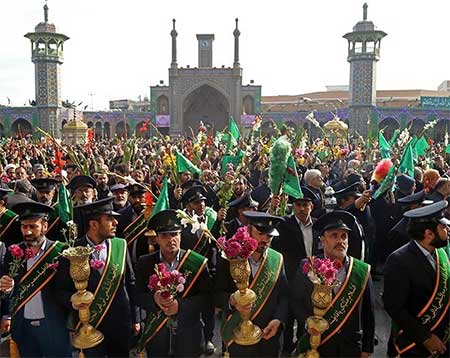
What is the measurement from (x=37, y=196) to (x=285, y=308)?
11.4ft

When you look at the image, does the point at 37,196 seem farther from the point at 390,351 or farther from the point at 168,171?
the point at 390,351

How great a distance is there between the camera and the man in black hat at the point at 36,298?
3.14m

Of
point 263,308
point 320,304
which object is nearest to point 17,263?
point 263,308

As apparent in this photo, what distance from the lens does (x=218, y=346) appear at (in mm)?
4492

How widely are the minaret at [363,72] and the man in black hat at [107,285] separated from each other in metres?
34.6

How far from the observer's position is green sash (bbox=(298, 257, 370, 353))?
2908mm

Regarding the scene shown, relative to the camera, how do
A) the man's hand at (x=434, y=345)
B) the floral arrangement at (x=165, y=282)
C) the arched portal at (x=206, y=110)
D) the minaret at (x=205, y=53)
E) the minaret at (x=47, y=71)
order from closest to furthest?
the floral arrangement at (x=165, y=282) → the man's hand at (x=434, y=345) → the minaret at (x=47, y=71) → the arched portal at (x=206, y=110) → the minaret at (x=205, y=53)

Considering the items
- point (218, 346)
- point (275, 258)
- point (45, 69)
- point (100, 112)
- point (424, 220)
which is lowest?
point (218, 346)

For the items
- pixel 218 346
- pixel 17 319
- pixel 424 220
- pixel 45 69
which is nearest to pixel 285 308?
pixel 424 220

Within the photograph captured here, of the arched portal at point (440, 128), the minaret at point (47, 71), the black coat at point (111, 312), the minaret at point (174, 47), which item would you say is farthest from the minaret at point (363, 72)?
the black coat at point (111, 312)

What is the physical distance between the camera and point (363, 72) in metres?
36.1

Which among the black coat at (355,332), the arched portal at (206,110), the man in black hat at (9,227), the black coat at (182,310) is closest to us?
the black coat at (355,332)

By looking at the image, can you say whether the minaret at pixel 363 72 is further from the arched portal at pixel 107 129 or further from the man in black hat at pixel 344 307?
the man in black hat at pixel 344 307

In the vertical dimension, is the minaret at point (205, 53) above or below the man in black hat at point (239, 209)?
above
